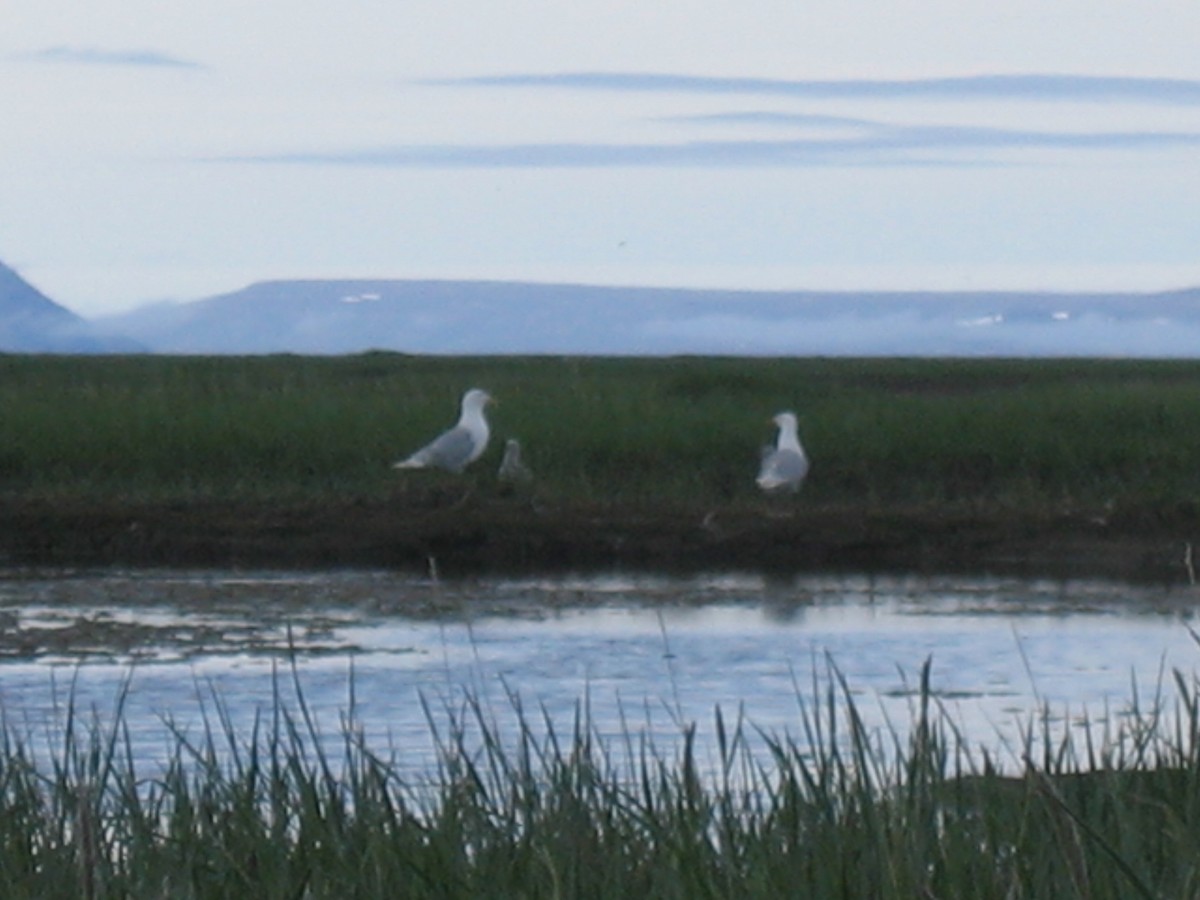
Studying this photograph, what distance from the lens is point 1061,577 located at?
15.8 meters

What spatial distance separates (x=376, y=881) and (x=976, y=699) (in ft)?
21.1

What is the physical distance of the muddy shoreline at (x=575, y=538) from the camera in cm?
1648

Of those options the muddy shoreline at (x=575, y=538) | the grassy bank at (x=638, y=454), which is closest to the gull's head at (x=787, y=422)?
the grassy bank at (x=638, y=454)

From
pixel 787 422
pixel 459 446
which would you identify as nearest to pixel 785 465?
pixel 787 422

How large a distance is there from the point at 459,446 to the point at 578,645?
6354 mm

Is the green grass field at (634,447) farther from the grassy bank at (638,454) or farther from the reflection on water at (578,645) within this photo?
the reflection on water at (578,645)

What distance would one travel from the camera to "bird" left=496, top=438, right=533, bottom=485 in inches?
719

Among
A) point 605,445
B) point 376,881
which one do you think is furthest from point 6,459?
point 376,881

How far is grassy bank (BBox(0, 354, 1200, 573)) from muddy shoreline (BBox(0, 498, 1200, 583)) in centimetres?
7

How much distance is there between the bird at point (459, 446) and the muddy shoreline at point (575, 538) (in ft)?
1.90

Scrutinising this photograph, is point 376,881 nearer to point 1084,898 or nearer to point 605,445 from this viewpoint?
point 1084,898

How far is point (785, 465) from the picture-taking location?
58.5ft

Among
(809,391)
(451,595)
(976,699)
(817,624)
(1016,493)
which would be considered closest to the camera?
(976,699)

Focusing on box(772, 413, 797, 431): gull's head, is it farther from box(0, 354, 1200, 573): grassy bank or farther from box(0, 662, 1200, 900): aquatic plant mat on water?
box(0, 662, 1200, 900): aquatic plant mat on water
